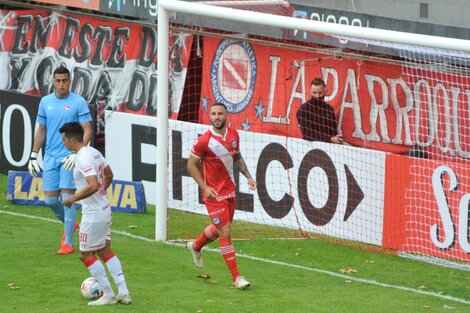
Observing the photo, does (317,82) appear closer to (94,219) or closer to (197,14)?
(197,14)

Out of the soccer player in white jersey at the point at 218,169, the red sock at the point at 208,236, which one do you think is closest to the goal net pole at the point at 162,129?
the red sock at the point at 208,236

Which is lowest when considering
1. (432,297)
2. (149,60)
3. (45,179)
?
(432,297)

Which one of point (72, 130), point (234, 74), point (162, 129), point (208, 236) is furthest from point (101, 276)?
point (234, 74)

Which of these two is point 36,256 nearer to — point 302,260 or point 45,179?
point 45,179

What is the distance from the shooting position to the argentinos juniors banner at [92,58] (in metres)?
18.9

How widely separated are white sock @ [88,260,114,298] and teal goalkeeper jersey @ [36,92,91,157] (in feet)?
9.95

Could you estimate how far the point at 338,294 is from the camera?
1212 centimetres

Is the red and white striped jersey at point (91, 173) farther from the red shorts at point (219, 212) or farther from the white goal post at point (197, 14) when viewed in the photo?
the white goal post at point (197, 14)

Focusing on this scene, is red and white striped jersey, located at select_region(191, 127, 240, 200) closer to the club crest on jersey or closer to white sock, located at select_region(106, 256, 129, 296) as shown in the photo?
white sock, located at select_region(106, 256, 129, 296)

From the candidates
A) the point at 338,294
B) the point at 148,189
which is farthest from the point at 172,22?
the point at 338,294

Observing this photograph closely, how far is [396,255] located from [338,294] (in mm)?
2678

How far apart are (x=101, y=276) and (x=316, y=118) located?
585 centimetres

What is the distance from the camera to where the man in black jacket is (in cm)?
1622

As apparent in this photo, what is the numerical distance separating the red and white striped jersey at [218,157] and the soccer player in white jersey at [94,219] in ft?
4.64
